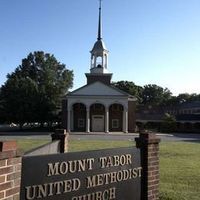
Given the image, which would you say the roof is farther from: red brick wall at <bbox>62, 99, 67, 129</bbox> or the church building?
red brick wall at <bbox>62, 99, 67, 129</bbox>

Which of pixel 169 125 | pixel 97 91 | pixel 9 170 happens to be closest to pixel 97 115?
pixel 97 91

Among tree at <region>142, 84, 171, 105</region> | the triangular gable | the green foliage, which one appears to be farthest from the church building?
tree at <region>142, 84, 171, 105</region>

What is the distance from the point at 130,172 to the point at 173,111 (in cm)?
9457

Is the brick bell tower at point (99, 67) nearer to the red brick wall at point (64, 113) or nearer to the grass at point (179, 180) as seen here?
the red brick wall at point (64, 113)

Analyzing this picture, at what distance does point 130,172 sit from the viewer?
694 centimetres

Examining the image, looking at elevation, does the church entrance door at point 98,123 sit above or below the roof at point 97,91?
below

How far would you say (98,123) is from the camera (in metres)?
60.6

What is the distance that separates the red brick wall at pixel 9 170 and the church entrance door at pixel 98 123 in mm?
55584

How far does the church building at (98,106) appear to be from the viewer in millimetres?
59125

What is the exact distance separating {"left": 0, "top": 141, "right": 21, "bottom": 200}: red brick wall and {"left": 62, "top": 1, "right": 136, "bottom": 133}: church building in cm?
5352

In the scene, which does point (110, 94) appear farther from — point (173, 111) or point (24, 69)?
point (173, 111)

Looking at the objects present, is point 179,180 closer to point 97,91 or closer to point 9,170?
point 9,170

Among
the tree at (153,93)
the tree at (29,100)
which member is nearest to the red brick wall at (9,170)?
the tree at (29,100)

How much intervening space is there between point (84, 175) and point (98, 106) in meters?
54.9
